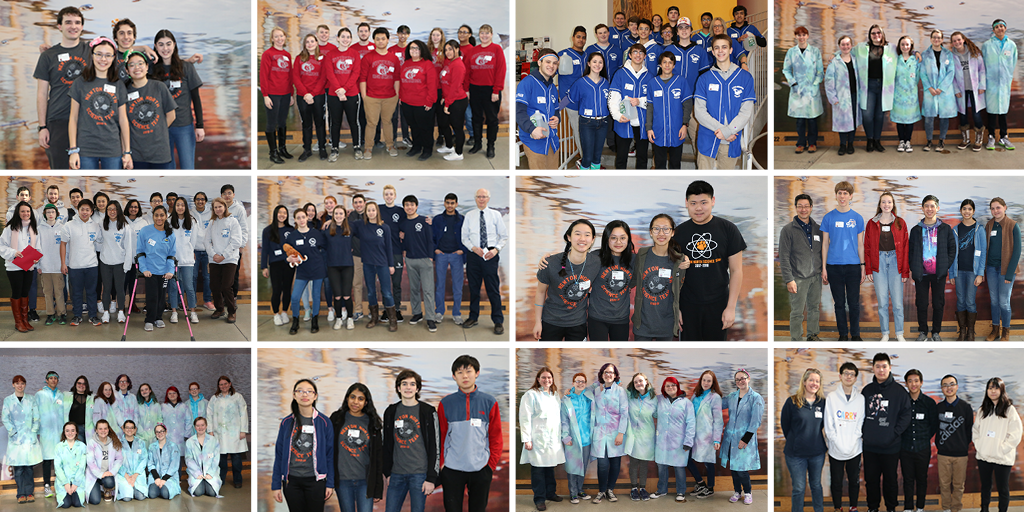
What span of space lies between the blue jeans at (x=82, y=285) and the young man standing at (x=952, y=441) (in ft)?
20.2

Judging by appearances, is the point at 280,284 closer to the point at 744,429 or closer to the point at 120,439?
the point at 120,439

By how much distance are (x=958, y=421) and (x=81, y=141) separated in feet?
20.6

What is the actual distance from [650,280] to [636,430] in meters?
1.33

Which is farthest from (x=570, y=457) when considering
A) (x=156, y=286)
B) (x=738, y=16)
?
(x=738, y=16)

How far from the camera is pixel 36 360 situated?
5867mm

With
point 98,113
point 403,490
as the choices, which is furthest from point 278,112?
point 403,490

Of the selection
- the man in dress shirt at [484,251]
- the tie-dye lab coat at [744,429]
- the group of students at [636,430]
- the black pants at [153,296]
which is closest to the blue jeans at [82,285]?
the black pants at [153,296]

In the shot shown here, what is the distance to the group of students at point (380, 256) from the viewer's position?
16.4 feet

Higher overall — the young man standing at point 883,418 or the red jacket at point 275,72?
the red jacket at point 275,72

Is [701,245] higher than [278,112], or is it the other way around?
[278,112]

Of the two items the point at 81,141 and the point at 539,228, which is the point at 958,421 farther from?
the point at 81,141

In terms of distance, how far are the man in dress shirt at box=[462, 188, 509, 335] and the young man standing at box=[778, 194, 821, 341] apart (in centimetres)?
195

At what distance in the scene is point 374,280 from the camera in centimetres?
507

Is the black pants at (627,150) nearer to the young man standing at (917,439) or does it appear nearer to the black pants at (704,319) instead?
the black pants at (704,319)
